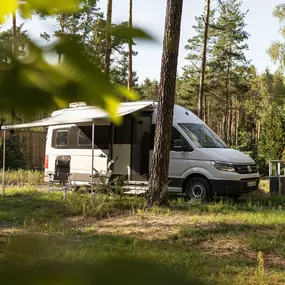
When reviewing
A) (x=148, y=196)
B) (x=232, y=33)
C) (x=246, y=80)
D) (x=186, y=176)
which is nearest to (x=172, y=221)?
(x=148, y=196)

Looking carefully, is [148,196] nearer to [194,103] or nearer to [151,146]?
[151,146]

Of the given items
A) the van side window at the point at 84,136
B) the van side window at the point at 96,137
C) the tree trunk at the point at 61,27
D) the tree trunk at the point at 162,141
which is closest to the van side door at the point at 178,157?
the tree trunk at the point at 162,141

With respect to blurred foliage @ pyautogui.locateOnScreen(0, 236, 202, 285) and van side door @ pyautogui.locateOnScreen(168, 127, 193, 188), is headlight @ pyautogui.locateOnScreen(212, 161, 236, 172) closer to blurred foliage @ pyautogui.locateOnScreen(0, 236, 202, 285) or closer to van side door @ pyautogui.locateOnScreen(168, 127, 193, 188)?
van side door @ pyautogui.locateOnScreen(168, 127, 193, 188)

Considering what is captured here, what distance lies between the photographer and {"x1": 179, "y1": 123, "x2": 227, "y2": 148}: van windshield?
10.3 metres

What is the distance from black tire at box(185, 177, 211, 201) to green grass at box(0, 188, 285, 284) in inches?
19.2

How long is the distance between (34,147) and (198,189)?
1161cm

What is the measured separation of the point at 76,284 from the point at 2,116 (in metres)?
0.26

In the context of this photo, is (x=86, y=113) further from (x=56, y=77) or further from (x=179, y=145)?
(x=179, y=145)

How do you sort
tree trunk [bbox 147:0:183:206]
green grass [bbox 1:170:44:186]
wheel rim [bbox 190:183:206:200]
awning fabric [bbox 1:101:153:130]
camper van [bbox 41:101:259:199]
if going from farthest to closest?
green grass [bbox 1:170:44:186]
wheel rim [bbox 190:183:206:200]
camper van [bbox 41:101:259:199]
tree trunk [bbox 147:0:183:206]
awning fabric [bbox 1:101:153:130]

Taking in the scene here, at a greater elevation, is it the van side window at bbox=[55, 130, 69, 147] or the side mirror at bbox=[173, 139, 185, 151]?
the van side window at bbox=[55, 130, 69, 147]

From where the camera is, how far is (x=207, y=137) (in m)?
10.7

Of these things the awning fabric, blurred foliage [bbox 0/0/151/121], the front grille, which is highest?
blurred foliage [bbox 0/0/151/121]

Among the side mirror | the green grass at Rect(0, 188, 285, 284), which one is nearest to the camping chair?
the green grass at Rect(0, 188, 285, 284)

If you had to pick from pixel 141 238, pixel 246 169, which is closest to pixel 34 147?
pixel 246 169
